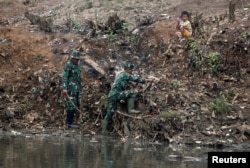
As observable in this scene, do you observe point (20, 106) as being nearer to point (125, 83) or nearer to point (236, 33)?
point (125, 83)

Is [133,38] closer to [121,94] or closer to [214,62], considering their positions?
[214,62]

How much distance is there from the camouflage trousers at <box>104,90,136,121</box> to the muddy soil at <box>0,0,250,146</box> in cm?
19

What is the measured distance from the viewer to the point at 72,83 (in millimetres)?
14242

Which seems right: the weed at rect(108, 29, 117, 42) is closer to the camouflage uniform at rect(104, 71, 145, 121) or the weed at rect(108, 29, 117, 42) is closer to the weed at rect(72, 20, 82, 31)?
the weed at rect(72, 20, 82, 31)

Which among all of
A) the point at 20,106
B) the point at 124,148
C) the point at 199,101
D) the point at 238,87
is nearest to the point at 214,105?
the point at 199,101

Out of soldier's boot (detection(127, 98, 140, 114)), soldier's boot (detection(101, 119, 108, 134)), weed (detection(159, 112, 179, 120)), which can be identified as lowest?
soldier's boot (detection(101, 119, 108, 134))

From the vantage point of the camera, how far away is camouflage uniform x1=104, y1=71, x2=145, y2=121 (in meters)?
13.8

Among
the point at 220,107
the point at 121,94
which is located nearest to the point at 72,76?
the point at 121,94

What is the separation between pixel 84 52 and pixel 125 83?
314cm

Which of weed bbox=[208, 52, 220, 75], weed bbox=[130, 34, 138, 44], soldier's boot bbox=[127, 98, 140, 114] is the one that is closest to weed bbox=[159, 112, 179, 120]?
soldier's boot bbox=[127, 98, 140, 114]

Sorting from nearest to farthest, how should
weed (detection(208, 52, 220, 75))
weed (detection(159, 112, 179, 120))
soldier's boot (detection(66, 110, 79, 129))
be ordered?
weed (detection(159, 112, 179, 120)) → soldier's boot (detection(66, 110, 79, 129)) → weed (detection(208, 52, 220, 75))

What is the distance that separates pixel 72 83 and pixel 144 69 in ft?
8.56

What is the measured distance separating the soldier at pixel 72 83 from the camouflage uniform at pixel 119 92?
0.88 m

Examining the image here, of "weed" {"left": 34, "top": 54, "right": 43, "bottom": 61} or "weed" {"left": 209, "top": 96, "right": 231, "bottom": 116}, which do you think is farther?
"weed" {"left": 34, "top": 54, "right": 43, "bottom": 61}
